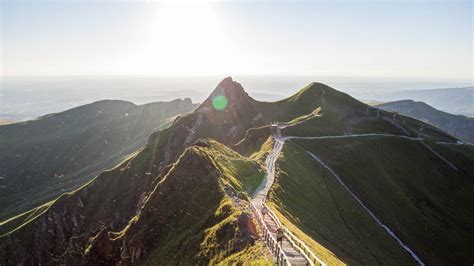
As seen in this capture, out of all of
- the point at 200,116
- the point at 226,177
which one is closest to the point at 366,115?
the point at 200,116

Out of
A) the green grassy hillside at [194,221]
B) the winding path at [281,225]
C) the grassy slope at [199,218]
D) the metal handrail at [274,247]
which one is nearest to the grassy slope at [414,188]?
the winding path at [281,225]

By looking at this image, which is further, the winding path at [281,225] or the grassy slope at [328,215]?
the grassy slope at [328,215]

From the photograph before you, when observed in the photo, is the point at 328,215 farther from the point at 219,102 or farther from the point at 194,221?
the point at 219,102

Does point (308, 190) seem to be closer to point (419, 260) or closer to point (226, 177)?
point (226, 177)

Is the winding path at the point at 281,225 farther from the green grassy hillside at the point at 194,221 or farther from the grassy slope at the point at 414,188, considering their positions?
the grassy slope at the point at 414,188

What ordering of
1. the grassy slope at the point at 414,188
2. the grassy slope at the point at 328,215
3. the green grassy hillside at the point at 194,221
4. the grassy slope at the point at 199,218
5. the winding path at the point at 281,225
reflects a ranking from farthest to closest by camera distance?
the grassy slope at the point at 414,188, the grassy slope at the point at 328,215, the green grassy hillside at the point at 194,221, the grassy slope at the point at 199,218, the winding path at the point at 281,225

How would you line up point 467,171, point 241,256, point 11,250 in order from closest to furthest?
1. point 241,256
2. point 467,171
3. point 11,250

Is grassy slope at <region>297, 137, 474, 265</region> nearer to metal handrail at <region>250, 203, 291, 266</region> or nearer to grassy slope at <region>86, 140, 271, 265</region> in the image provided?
grassy slope at <region>86, 140, 271, 265</region>
